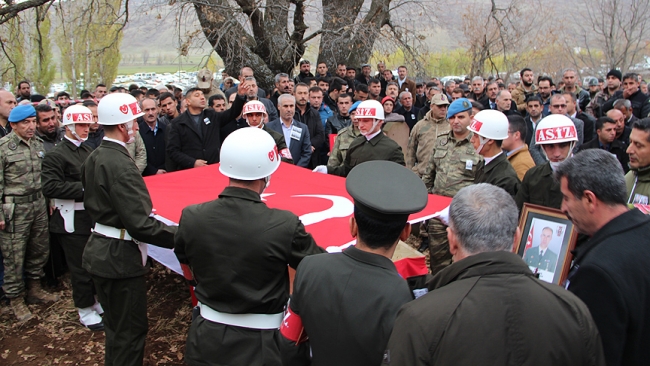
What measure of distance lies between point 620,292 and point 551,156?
199 cm

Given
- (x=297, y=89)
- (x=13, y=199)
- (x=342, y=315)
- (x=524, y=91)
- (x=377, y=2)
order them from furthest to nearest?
(x=377, y=2) < (x=524, y=91) < (x=297, y=89) < (x=13, y=199) < (x=342, y=315)

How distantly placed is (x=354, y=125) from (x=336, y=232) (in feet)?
9.72

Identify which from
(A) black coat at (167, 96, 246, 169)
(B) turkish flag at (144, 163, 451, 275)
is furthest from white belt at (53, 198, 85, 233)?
(A) black coat at (167, 96, 246, 169)

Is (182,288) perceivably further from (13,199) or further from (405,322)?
(405,322)

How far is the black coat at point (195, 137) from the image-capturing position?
249 inches

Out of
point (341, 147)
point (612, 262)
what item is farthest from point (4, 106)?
point (612, 262)

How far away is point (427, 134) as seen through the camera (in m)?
6.76

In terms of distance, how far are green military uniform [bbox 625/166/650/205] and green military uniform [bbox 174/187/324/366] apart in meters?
2.19

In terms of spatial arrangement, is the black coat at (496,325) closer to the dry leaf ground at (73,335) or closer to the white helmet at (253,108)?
the dry leaf ground at (73,335)

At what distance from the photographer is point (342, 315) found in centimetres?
186

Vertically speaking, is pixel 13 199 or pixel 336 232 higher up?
pixel 336 232

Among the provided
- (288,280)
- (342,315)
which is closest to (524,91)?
(288,280)

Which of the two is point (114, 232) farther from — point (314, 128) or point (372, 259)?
point (314, 128)

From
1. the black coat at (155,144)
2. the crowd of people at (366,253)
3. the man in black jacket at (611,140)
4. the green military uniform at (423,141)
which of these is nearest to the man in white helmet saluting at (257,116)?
the crowd of people at (366,253)
